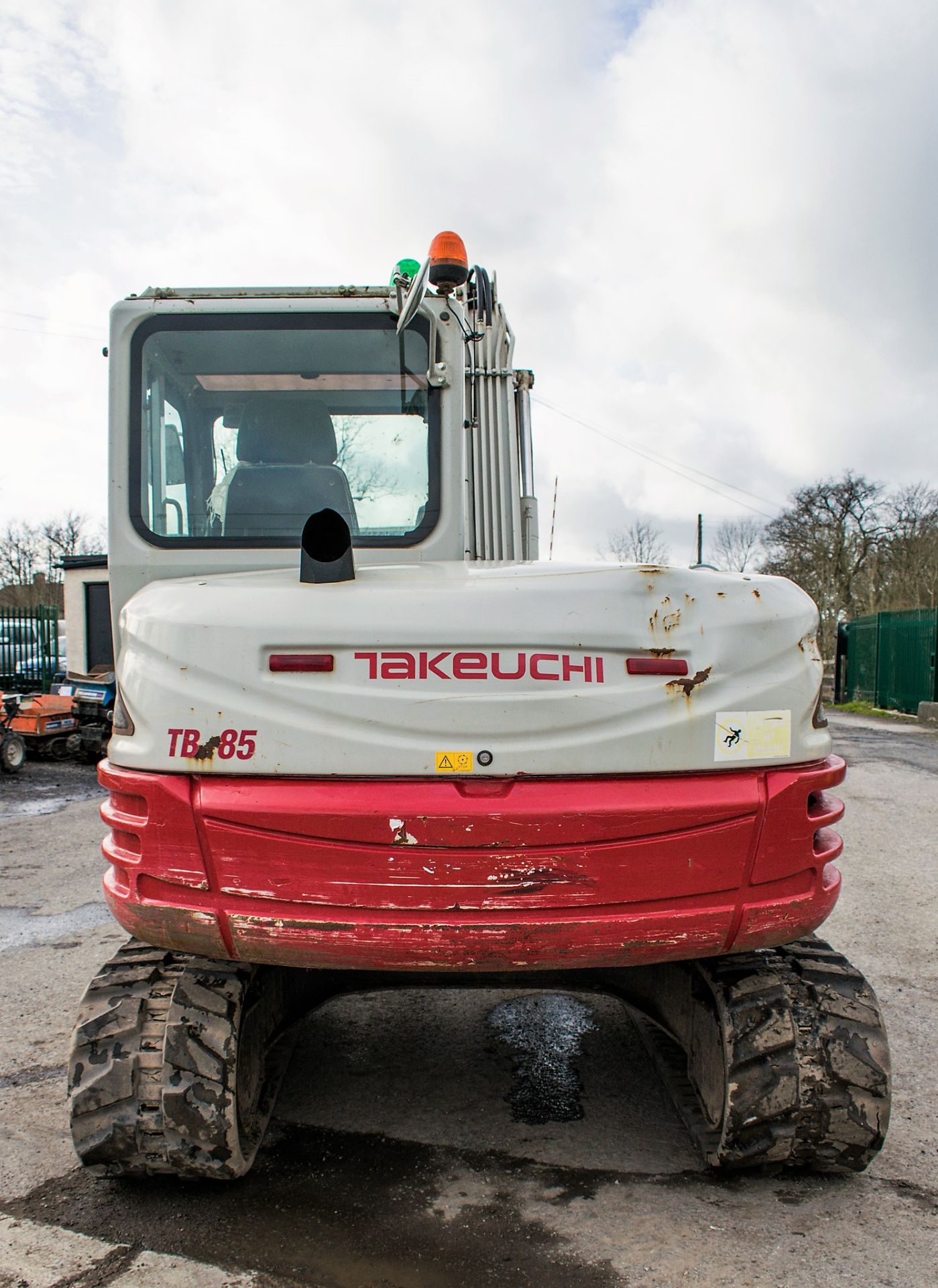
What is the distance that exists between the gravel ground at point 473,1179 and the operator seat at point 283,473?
6.64ft

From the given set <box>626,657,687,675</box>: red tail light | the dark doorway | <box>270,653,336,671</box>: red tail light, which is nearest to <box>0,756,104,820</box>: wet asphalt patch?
the dark doorway

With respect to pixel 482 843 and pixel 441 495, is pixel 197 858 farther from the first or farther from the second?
pixel 441 495

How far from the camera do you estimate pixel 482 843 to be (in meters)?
2.38

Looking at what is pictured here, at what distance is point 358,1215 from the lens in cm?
269

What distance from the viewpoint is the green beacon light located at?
3.43 meters

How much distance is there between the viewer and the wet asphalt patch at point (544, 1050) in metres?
3.38

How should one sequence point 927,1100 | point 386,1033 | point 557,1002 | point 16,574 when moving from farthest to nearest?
point 16,574, point 557,1002, point 386,1033, point 927,1100

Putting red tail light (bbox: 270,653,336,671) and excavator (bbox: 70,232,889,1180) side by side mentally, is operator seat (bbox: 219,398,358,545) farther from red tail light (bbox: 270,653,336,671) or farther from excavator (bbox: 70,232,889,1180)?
red tail light (bbox: 270,653,336,671)

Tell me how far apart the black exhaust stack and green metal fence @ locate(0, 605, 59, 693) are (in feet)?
63.5

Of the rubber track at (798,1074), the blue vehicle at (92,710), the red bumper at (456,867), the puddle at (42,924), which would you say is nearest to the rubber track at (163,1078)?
the red bumper at (456,867)

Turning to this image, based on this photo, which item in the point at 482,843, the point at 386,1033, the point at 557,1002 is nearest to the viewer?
the point at 482,843

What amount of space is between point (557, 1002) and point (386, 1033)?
811mm

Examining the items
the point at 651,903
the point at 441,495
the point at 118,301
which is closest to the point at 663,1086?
the point at 651,903

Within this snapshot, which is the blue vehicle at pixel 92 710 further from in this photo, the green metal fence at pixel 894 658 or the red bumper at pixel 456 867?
the green metal fence at pixel 894 658
